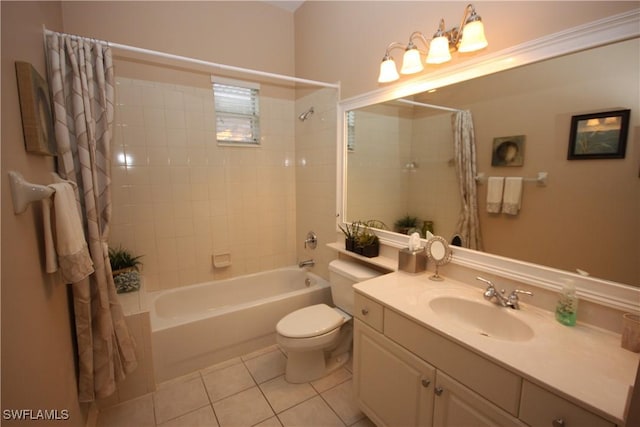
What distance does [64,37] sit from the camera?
147cm

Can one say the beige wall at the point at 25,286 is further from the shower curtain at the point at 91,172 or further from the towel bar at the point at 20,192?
the shower curtain at the point at 91,172

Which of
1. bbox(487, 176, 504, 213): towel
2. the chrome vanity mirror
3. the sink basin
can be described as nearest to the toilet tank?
the chrome vanity mirror

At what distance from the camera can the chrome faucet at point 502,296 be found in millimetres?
1224

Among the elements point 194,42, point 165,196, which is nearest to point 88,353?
point 165,196

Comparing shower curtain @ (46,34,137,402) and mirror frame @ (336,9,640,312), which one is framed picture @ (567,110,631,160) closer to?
mirror frame @ (336,9,640,312)

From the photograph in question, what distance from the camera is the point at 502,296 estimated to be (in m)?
1.26

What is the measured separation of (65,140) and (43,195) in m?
0.65

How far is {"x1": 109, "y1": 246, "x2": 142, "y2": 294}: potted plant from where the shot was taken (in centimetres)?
208

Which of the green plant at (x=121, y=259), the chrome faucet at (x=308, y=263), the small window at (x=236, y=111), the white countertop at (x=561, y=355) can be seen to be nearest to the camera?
the white countertop at (x=561, y=355)

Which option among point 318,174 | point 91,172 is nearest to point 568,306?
point 318,174

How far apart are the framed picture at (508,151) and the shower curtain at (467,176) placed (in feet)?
0.37

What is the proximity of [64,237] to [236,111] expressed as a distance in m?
1.92

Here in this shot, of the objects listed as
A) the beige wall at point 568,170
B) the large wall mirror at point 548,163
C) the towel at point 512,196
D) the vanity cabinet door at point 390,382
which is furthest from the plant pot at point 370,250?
the towel at point 512,196

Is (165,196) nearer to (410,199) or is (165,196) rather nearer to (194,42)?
(194,42)
